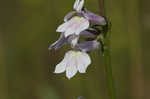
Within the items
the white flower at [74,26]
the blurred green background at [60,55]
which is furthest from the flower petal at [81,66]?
the blurred green background at [60,55]

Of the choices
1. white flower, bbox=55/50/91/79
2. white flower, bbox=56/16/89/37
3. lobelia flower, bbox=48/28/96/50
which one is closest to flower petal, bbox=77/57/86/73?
white flower, bbox=55/50/91/79

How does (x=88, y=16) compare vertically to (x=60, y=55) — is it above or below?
above

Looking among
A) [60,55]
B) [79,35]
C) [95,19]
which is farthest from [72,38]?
[60,55]

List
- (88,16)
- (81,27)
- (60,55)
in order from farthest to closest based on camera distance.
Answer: (60,55), (88,16), (81,27)

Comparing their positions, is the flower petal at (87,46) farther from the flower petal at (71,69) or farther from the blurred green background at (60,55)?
the blurred green background at (60,55)

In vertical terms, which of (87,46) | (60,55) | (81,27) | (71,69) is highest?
(81,27)

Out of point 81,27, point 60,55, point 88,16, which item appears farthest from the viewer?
point 60,55

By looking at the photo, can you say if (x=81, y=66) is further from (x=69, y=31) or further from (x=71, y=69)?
(x=69, y=31)

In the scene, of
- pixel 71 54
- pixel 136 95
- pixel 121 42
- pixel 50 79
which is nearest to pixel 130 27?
pixel 121 42

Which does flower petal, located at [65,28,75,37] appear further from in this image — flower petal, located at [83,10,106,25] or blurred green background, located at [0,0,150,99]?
blurred green background, located at [0,0,150,99]
